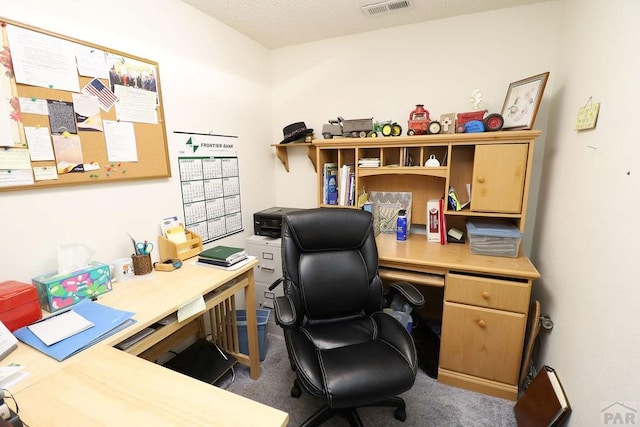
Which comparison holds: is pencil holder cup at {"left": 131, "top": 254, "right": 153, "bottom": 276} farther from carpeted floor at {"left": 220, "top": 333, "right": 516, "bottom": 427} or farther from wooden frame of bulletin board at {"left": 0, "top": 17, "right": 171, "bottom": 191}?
carpeted floor at {"left": 220, "top": 333, "right": 516, "bottom": 427}

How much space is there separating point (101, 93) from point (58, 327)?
43.4 inches

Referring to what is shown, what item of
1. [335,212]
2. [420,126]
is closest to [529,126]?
[420,126]

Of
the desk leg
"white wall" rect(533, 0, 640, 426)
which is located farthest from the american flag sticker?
"white wall" rect(533, 0, 640, 426)

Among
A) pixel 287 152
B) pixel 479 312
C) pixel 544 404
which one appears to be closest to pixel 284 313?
pixel 479 312

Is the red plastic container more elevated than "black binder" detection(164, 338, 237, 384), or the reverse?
the red plastic container

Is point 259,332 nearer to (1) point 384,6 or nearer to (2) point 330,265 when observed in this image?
(2) point 330,265

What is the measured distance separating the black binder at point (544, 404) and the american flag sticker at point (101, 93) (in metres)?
2.57

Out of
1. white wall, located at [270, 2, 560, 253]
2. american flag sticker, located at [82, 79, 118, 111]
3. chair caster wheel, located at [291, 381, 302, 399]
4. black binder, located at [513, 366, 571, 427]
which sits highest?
white wall, located at [270, 2, 560, 253]

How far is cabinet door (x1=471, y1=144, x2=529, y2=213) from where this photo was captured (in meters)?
1.73

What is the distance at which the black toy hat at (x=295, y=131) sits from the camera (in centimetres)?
245

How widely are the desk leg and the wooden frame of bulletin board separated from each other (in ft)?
2.94

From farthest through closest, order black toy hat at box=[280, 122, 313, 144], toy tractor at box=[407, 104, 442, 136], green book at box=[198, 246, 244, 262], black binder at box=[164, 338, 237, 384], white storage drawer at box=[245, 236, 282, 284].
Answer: black toy hat at box=[280, 122, 313, 144] → white storage drawer at box=[245, 236, 282, 284] → toy tractor at box=[407, 104, 442, 136] → black binder at box=[164, 338, 237, 384] → green book at box=[198, 246, 244, 262]

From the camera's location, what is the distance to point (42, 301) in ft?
3.97

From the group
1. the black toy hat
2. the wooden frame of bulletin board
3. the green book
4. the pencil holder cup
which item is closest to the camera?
the wooden frame of bulletin board
